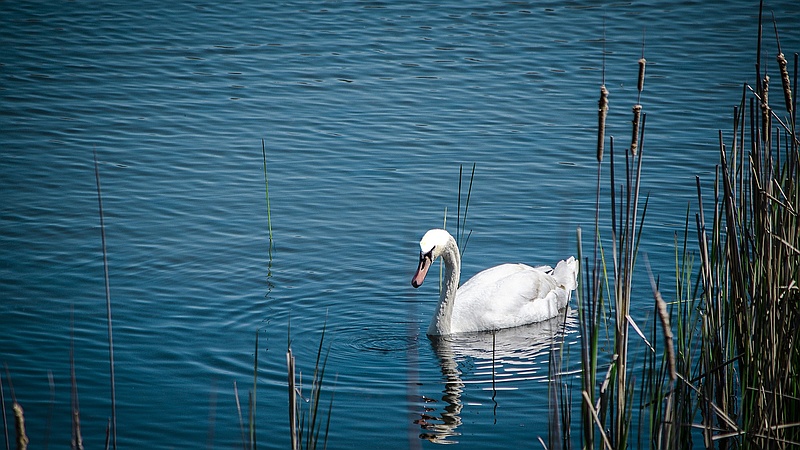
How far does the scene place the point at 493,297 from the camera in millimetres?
9016

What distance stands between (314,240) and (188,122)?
4376 millimetres

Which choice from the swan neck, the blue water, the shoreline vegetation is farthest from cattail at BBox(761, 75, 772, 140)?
the swan neck

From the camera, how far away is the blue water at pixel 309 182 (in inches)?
291

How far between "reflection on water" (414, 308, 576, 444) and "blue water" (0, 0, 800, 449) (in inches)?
1.1

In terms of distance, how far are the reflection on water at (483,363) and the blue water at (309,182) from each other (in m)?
0.03

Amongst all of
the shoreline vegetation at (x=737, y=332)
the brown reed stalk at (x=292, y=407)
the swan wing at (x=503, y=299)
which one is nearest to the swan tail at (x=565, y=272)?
the swan wing at (x=503, y=299)

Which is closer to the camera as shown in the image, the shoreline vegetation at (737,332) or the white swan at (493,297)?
the shoreline vegetation at (737,332)

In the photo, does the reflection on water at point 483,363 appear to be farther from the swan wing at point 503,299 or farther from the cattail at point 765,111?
the cattail at point 765,111

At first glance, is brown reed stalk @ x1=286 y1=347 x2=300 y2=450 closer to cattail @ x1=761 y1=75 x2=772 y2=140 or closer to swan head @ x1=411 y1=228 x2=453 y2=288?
cattail @ x1=761 y1=75 x2=772 y2=140

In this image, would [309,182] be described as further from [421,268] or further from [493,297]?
[421,268]

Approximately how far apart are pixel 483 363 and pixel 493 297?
98cm

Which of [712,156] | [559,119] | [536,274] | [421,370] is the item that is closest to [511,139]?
[559,119]

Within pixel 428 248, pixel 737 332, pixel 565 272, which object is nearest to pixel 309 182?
pixel 565 272

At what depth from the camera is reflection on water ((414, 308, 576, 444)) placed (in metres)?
6.98
